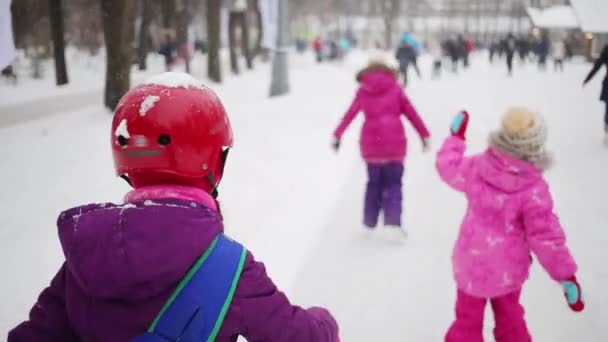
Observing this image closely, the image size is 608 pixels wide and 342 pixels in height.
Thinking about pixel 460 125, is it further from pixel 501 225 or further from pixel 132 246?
pixel 132 246

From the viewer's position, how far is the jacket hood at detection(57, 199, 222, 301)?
1.22 metres

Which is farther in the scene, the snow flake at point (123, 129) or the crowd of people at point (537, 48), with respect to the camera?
the crowd of people at point (537, 48)

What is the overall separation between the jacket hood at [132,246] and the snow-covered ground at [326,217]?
231 centimetres

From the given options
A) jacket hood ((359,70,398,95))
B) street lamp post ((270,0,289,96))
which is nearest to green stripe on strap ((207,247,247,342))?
jacket hood ((359,70,398,95))

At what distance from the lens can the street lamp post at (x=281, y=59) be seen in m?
14.4

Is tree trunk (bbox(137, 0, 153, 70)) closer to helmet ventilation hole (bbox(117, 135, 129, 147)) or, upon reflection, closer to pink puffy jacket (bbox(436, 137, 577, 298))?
pink puffy jacket (bbox(436, 137, 577, 298))

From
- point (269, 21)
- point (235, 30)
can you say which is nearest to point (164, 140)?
point (269, 21)

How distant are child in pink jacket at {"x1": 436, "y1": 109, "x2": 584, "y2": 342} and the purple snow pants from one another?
1991 millimetres

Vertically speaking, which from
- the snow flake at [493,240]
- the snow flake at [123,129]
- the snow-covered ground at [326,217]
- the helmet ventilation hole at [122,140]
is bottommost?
the snow-covered ground at [326,217]

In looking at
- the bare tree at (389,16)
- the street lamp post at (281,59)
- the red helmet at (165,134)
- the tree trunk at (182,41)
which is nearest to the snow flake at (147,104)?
the red helmet at (165,134)

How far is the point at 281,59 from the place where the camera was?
582 inches

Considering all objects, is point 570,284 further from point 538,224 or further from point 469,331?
point 469,331

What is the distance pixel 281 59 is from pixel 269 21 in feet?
4.70

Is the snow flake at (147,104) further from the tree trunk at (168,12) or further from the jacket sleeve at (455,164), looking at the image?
the tree trunk at (168,12)
